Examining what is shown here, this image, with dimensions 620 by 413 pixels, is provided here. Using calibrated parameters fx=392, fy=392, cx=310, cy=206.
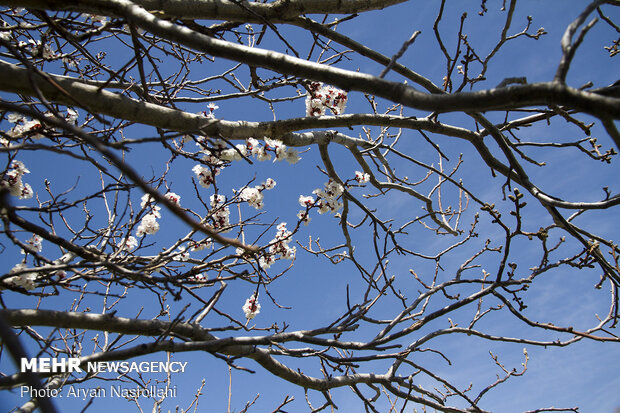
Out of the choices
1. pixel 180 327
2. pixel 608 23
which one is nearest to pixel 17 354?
pixel 180 327

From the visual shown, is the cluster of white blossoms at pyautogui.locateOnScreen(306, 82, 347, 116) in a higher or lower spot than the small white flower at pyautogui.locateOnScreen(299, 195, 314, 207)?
higher

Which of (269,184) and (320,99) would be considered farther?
(269,184)

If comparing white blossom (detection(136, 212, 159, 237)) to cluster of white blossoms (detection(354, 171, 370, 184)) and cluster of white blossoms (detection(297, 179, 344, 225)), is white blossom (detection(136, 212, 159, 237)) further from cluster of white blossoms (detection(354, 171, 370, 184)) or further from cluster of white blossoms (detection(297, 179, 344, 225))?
cluster of white blossoms (detection(354, 171, 370, 184))

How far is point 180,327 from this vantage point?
231 centimetres

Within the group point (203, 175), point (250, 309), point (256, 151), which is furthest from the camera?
point (250, 309)

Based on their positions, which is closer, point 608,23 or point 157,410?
point 608,23

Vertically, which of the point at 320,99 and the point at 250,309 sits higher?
the point at 320,99

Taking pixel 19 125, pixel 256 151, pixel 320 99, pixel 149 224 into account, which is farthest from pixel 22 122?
pixel 320 99

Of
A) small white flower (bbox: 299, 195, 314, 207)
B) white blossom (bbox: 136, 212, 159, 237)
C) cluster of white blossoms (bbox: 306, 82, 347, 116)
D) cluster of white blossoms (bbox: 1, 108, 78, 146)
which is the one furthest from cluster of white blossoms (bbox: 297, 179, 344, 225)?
cluster of white blossoms (bbox: 1, 108, 78, 146)

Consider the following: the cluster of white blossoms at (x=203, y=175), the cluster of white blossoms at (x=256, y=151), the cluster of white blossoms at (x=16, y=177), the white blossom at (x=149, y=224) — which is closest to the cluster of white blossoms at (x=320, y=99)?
the cluster of white blossoms at (x=256, y=151)

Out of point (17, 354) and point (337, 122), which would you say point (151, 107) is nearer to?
point (337, 122)

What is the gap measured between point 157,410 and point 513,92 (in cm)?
517

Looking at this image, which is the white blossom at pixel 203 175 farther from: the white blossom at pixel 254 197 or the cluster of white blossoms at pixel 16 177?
the cluster of white blossoms at pixel 16 177

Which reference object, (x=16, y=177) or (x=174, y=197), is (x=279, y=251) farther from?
(x=16, y=177)
